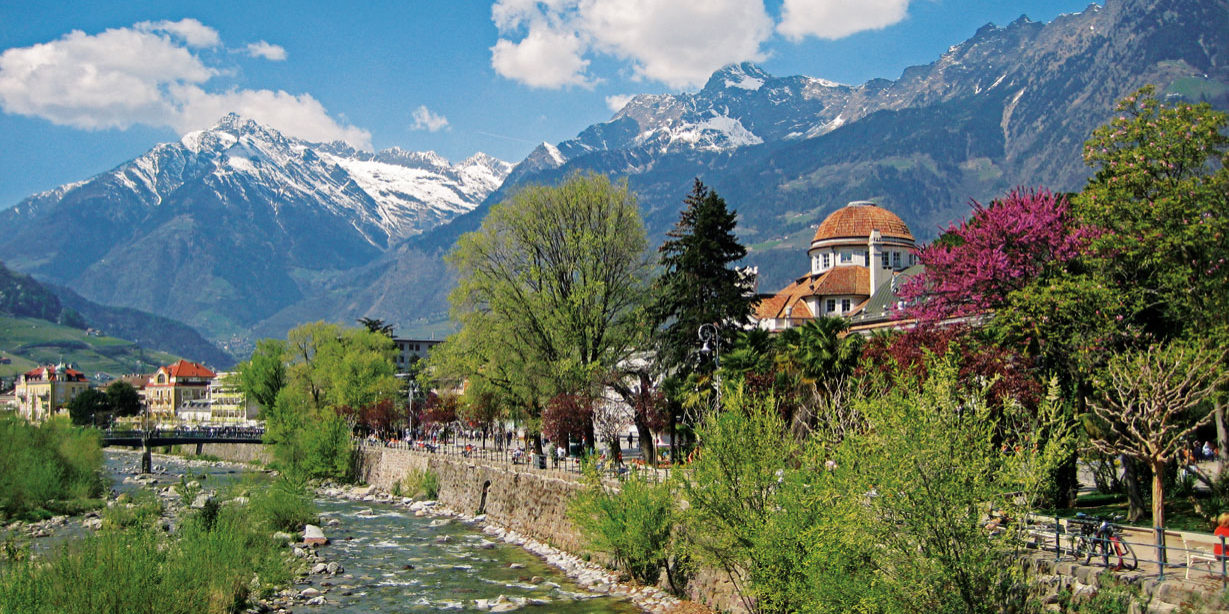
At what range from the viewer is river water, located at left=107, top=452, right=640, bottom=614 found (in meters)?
29.5

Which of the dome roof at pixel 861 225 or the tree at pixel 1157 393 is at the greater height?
the dome roof at pixel 861 225

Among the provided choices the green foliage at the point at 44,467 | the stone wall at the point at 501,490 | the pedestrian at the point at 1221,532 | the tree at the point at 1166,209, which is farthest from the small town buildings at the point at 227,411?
the pedestrian at the point at 1221,532

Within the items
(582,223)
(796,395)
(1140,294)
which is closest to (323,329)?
(582,223)

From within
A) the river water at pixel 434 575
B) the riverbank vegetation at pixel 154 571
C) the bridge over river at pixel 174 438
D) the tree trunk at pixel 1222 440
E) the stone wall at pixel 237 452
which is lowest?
the stone wall at pixel 237 452

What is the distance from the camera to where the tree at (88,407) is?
511 feet

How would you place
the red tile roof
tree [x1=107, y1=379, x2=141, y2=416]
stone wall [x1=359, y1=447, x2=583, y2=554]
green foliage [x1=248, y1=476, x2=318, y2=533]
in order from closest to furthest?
stone wall [x1=359, y1=447, x2=583, y2=554]
green foliage [x1=248, y1=476, x2=318, y2=533]
the red tile roof
tree [x1=107, y1=379, x2=141, y2=416]

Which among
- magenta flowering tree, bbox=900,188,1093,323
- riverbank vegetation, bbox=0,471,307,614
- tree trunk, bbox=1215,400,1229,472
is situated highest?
magenta flowering tree, bbox=900,188,1093,323

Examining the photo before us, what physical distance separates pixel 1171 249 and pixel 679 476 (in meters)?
14.9

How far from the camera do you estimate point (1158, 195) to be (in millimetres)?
25516

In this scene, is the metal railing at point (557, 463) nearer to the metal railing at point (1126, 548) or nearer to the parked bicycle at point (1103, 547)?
the metal railing at point (1126, 548)

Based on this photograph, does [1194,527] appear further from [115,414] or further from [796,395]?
[115,414]

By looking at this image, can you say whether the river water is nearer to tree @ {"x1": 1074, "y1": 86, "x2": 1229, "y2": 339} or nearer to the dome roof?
tree @ {"x1": 1074, "y1": 86, "x2": 1229, "y2": 339}

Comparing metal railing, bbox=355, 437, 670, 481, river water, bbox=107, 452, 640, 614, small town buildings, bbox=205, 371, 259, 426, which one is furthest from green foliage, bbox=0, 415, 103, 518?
small town buildings, bbox=205, 371, 259, 426

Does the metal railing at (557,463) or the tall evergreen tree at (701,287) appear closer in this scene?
the metal railing at (557,463)
